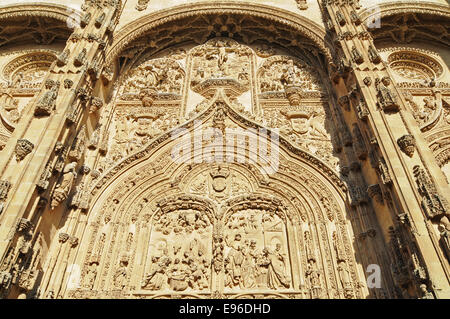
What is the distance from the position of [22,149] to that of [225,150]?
531 centimetres

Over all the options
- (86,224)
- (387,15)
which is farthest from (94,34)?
(387,15)

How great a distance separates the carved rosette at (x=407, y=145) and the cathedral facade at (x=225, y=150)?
13 cm

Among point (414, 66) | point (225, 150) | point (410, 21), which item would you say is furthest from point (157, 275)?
point (410, 21)

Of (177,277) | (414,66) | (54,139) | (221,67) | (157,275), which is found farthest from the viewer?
(414,66)

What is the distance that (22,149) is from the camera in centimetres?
811

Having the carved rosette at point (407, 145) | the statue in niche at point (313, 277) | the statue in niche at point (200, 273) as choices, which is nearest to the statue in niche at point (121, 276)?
the statue in niche at point (200, 273)

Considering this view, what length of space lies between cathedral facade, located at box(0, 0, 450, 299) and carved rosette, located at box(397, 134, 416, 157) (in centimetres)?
13

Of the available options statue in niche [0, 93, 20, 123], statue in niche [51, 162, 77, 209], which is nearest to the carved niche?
statue in niche [51, 162, 77, 209]

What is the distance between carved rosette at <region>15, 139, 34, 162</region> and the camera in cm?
812

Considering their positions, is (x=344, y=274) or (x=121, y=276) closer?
A: (x=344, y=274)

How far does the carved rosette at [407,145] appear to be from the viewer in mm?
8094

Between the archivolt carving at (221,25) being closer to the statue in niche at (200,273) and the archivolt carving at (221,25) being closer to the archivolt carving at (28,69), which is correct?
the archivolt carving at (28,69)

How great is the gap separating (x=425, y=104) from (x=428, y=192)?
537 centimetres

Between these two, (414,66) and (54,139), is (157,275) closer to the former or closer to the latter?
(54,139)
